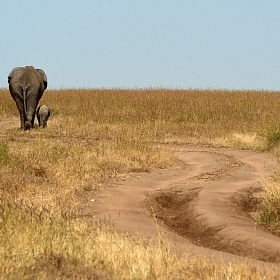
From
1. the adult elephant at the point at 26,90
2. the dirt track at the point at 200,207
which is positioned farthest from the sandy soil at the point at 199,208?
the adult elephant at the point at 26,90

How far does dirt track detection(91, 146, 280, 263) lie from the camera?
829 centimetres

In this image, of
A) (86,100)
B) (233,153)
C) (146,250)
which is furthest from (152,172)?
(86,100)

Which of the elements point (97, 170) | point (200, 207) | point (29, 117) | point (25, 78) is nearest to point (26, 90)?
point (25, 78)

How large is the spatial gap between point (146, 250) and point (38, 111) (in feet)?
55.9

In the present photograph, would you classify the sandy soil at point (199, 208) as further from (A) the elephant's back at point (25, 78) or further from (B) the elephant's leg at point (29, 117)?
(A) the elephant's back at point (25, 78)

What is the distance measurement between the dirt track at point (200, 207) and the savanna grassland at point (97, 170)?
41 centimetres

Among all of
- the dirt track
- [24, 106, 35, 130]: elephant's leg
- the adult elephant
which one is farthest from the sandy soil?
the adult elephant

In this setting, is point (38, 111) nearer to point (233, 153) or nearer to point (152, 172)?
point (233, 153)

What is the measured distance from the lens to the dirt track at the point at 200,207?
8289 mm

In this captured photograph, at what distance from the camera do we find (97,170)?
43.7 ft

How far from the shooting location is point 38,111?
922 inches

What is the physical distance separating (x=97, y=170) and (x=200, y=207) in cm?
334

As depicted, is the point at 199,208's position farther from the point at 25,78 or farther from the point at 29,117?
the point at 25,78

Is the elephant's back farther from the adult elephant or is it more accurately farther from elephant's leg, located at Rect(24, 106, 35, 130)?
elephant's leg, located at Rect(24, 106, 35, 130)
